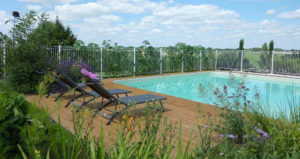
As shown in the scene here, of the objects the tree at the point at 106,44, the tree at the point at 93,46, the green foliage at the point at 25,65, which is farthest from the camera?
the tree at the point at 106,44

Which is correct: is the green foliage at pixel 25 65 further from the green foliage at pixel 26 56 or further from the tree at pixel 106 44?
the tree at pixel 106 44

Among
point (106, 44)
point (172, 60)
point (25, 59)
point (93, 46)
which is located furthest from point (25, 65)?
point (172, 60)

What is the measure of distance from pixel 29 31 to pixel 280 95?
31.4 feet

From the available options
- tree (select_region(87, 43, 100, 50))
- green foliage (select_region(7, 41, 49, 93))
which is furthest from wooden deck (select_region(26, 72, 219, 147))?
tree (select_region(87, 43, 100, 50))

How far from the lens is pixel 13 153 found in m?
2.24

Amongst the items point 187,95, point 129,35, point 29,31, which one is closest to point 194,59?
point 129,35

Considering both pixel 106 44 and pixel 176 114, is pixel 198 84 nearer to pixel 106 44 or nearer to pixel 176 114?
pixel 106 44

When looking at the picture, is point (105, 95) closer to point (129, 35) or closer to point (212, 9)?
point (129, 35)

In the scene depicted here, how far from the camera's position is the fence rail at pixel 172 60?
10906mm

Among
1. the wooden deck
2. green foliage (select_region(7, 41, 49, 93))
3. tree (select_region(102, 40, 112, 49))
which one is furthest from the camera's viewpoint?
tree (select_region(102, 40, 112, 49))

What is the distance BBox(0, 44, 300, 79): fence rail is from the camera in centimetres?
1091

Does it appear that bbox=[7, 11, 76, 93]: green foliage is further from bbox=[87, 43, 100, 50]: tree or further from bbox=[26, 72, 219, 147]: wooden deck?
bbox=[87, 43, 100, 50]: tree

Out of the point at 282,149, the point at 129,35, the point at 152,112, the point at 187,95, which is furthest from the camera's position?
the point at 129,35

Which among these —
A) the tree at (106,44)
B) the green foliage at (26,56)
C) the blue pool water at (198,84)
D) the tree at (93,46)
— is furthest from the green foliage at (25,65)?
the tree at (106,44)
